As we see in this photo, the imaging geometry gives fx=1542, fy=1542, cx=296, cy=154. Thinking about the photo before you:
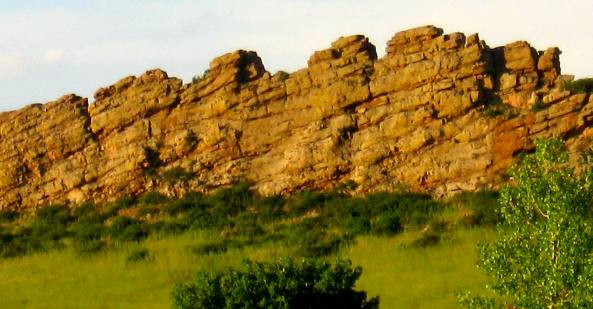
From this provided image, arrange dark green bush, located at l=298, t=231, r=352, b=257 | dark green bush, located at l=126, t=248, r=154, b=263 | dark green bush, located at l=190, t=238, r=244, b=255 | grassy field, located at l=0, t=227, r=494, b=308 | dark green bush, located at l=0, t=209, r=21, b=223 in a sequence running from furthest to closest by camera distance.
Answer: dark green bush, located at l=0, t=209, r=21, b=223 → dark green bush, located at l=126, t=248, r=154, b=263 → dark green bush, located at l=190, t=238, r=244, b=255 → dark green bush, located at l=298, t=231, r=352, b=257 → grassy field, located at l=0, t=227, r=494, b=308

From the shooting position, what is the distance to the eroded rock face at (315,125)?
71562 mm

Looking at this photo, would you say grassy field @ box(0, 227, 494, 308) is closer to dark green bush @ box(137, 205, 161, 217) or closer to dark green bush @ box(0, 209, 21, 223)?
dark green bush @ box(137, 205, 161, 217)

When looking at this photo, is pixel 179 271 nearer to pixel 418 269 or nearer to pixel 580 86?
pixel 418 269

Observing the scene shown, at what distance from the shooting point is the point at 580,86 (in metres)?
71.5

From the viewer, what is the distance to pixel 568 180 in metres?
44.6

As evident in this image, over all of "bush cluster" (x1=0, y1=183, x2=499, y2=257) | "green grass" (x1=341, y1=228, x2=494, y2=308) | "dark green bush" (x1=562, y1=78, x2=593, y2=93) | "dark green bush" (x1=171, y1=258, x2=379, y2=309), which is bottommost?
"green grass" (x1=341, y1=228, x2=494, y2=308)

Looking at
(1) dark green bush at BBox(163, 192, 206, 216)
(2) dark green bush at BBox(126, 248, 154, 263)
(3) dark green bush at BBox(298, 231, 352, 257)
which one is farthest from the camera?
(1) dark green bush at BBox(163, 192, 206, 216)

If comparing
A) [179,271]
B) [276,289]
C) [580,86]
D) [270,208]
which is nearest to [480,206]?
[580,86]

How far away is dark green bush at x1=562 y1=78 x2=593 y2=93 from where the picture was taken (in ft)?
234

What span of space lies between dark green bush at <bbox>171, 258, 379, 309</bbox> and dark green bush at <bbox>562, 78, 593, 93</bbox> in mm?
27059

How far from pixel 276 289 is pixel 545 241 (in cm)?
827

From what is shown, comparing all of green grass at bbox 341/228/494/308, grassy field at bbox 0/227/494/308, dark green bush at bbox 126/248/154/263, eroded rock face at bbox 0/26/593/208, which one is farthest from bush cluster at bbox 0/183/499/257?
dark green bush at bbox 126/248/154/263

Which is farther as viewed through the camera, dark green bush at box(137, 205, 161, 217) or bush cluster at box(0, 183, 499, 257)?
dark green bush at box(137, 205, 161, 217)

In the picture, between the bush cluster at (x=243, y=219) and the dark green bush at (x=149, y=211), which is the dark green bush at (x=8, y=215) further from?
the dark green bush at (x=149, y=211)
